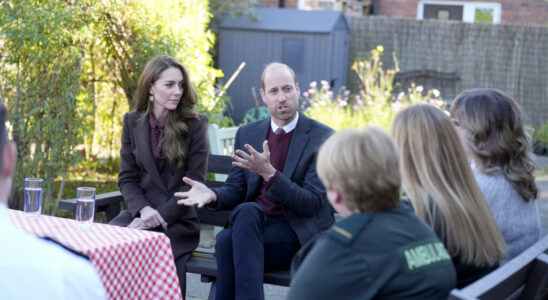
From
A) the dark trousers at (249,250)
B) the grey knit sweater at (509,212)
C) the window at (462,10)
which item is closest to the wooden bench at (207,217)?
the dark trousers at (249,250)

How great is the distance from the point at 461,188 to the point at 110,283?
1.31 m

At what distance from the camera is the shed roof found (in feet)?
39.9

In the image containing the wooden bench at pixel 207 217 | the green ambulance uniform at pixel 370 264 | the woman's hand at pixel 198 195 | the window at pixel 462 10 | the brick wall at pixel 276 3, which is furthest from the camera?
the window at pixel 462 10

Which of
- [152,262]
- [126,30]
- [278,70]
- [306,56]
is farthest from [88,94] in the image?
[306,56]

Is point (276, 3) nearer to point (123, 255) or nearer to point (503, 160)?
point (503, 160)

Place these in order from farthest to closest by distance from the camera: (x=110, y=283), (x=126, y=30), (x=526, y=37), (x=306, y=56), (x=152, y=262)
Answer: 1. (x=526, y=37)
2. (x=306, y=56)
3. (x=126, y=30)
4. (x=152, y=262)
5. (x=110, y=283)

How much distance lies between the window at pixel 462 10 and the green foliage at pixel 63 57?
1130cm

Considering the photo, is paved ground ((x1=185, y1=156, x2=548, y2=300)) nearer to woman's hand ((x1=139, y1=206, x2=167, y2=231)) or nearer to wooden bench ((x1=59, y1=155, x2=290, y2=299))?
wooden bench ((x1=59, y1=155, x2=290, y2=299))

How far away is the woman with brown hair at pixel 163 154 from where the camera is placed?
3775 millimetres

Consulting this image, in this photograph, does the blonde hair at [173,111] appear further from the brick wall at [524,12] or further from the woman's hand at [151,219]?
the brick wall at [524,12]

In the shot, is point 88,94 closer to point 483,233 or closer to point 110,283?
point 110,283

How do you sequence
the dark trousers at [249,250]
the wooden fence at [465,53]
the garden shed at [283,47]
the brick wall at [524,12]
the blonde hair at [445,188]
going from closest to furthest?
the blonde hair at [445,188] → the dark trousers at [249,250] → the garden shed at [283,47] → the wooden fence at [465,53] → the brick wall at [524,12]

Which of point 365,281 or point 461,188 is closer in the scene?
point 365,281

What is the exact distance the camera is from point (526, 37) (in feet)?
42.4
